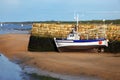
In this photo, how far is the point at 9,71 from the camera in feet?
83.7

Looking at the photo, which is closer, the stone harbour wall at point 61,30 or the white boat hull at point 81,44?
the white boat hull at point 81,44

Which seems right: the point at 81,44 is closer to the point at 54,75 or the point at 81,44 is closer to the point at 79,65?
the point at 79,65

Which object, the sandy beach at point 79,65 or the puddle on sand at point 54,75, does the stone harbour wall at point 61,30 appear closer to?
the sandy beach at point 79,65

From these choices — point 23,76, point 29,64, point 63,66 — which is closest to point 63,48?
point 29,64

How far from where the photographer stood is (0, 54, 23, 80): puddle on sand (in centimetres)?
2233

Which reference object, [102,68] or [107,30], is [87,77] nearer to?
[102,68]

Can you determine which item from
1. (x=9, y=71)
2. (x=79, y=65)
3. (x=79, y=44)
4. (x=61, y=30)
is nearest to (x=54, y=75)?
(x=79, y=65)

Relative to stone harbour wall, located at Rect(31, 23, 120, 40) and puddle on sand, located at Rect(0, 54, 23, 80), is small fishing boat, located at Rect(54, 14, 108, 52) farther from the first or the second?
puddle on sand, located at Rect(0, 54, 23, 80)

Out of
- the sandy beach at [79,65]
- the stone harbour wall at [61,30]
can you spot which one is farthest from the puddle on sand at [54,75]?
the stone harbour wall at [61,30]

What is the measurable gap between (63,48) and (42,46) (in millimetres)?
2777

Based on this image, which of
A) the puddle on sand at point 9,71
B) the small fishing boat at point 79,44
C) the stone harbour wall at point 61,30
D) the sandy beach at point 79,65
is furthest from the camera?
the stone harbour wall at point 61,30

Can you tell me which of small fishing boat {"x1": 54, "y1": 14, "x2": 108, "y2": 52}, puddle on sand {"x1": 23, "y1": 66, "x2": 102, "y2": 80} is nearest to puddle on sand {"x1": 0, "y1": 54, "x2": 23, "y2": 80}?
puddle on sand {"x1": 23, "y1": 66, "x2": 102, "y2": 80}

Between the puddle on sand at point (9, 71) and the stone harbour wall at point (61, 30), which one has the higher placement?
the stone harbour wall at point (61, 30)

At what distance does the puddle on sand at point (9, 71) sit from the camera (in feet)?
73.3
